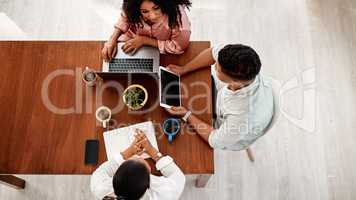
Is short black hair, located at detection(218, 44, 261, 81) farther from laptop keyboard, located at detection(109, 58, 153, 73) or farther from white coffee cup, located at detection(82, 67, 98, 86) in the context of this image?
white coffee cup, located at detection(82, 67, 98, 86)

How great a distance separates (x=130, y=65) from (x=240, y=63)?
1.94 feet

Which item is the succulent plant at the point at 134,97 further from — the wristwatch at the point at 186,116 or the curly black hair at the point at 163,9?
the curly black hair at the point at 163,9

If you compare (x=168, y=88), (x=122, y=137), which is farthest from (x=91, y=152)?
(x=168, y=88)

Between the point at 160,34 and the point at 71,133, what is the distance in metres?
0.68

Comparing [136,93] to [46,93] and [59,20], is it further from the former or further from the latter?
[59,20]

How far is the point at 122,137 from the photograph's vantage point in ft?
4.59

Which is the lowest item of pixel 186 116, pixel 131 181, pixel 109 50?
pixel 131 181

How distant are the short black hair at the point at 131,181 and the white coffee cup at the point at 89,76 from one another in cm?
49

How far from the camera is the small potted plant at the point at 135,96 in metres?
1.40

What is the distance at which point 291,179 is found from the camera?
2064 millimetres

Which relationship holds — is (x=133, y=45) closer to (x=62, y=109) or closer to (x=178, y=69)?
(x=178, y=69)

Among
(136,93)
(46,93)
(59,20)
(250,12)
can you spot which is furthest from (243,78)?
(59,20)

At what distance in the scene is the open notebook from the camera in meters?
1.38

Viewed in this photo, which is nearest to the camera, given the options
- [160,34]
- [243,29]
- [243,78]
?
[243,78]
